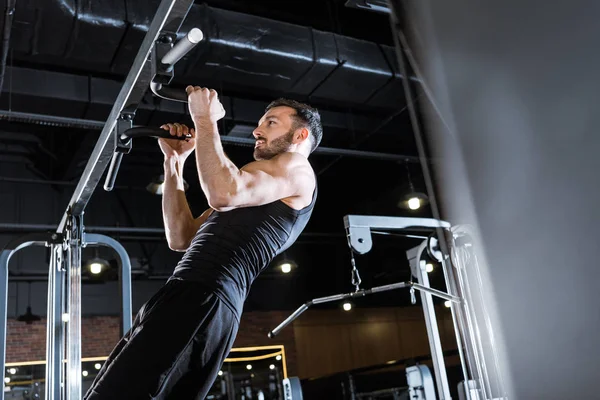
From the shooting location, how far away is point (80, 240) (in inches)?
113

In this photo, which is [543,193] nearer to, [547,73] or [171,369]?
[547,73]

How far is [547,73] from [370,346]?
13.0 meters

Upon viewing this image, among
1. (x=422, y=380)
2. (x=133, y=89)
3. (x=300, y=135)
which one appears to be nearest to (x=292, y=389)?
(x=422, y=380)

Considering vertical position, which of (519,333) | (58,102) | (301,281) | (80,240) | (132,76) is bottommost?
(519,333)

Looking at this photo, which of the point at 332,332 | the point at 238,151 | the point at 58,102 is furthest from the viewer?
the point at 332,332

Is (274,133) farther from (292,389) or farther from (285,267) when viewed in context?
(285,267)

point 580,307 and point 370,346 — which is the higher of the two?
point 370,346

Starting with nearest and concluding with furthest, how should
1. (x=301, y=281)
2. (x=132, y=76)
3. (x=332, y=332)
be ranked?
(x=132, y=76) < (x=301, y=281) < (x=332, y=332)

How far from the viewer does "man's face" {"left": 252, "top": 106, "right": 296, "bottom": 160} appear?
198cm

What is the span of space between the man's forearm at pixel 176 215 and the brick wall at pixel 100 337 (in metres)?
8.08

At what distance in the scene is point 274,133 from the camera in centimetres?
200

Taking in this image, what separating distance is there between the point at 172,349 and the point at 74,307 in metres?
1.46

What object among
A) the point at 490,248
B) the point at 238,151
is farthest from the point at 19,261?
the point at 490,248

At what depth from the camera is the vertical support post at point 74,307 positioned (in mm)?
2645
